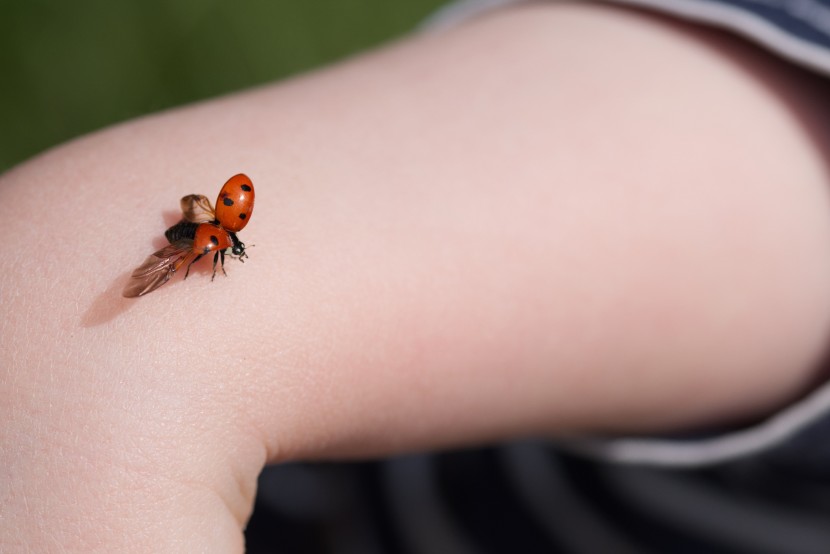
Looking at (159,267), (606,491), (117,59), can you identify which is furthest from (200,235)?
(117,59)

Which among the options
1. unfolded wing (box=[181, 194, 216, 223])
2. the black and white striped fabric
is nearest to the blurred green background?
the black and white striped fabric

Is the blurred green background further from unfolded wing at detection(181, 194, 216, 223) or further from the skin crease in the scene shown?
unfolded wing at detection(181, 194, 216, 223)

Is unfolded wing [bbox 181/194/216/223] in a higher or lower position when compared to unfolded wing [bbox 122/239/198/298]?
higher

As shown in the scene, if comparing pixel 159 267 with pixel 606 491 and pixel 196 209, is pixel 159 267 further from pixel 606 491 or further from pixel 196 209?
pixel 606 491

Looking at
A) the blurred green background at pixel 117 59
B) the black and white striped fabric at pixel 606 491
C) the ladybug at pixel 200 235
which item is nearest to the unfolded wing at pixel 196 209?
the ladybug at pixel 200 235

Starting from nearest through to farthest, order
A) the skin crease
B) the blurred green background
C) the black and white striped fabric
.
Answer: the skin crease < the black and white striped fabric < the blurred green background

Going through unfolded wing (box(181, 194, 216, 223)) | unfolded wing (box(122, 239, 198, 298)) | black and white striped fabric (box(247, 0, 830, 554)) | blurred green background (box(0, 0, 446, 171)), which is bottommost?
black and white striped fabric (box(247, 0, 830, 554))

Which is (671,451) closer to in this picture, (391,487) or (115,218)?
(391,487)

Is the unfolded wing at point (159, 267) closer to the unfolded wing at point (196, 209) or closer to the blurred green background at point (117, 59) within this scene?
the unfolded wing at point (196, 209)
